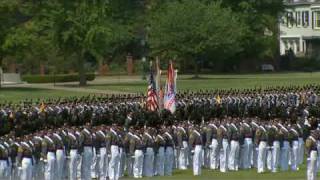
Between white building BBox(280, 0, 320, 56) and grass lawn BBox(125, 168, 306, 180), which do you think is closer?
grass lawn BBox(125, 168, 306, 180)

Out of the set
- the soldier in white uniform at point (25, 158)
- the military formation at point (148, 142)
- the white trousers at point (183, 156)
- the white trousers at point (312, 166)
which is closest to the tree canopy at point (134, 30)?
the military formation at point (148, 142)

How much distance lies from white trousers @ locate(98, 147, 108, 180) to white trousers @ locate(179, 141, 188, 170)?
10.0 ft

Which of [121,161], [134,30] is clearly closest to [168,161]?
[121,161]

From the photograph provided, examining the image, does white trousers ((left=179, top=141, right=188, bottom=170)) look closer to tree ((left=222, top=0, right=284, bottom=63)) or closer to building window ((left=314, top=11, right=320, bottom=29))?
tree ((left=222, top=0, right=284, bottom=63))

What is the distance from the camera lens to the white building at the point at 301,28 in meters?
108

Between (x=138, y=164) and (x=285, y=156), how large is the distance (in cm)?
523

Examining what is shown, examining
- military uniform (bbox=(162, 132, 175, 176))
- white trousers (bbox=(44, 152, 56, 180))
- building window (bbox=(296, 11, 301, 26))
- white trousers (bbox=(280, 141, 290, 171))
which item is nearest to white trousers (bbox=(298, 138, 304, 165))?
white trousers (bbox=(280, 141, 290, 171))

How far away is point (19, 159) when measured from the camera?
24.1 m

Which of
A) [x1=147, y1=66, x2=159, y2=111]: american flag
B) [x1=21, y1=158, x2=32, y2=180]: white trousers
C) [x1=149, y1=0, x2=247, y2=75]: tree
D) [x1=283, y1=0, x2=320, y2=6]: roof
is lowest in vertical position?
[x1=21, y1=158, x2=32, y2=180]: white trousers

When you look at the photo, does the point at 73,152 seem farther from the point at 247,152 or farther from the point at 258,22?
the point at 258,22

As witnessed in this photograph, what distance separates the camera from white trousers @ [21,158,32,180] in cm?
2400

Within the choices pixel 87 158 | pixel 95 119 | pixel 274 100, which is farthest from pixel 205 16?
pixel 87 158

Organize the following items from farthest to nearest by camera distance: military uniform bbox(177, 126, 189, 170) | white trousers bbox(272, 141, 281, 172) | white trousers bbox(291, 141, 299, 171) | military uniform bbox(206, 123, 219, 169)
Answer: white trousers bbox(291, 141, 299, 171) < military uniform bbox(206, 123, 219, 169) < white trousers bbox(272, 141, 281, 172) < military uniform bbox(177, 126, 189, 170)

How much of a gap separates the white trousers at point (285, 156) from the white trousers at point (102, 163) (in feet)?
19.9
